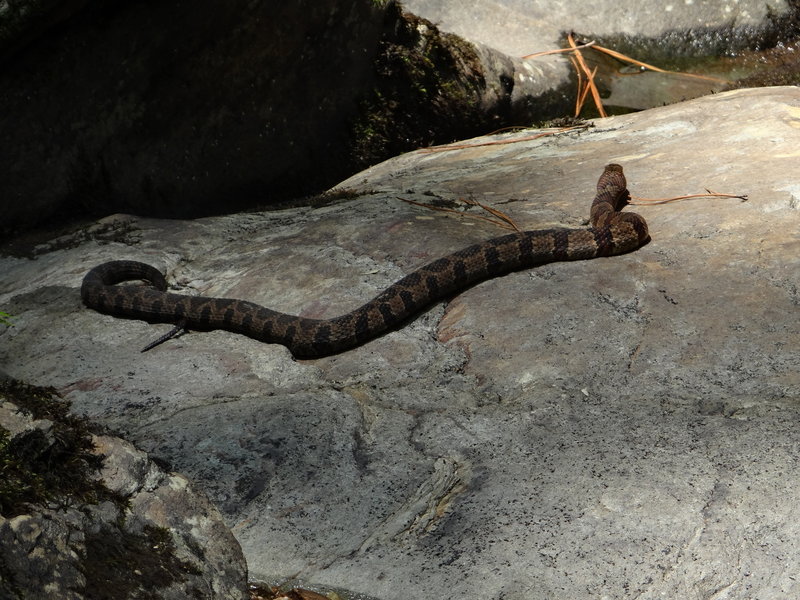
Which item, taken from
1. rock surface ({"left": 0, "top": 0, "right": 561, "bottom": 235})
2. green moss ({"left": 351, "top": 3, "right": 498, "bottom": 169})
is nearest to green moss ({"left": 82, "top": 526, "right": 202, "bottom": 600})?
rock surface ({"left": 0, "top": 0, "right": 561, "bottom": 235})

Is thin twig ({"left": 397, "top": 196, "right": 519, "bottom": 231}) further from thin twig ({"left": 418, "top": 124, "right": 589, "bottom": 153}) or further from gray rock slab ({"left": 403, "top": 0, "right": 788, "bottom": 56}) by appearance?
gray rock slab ({"left": 403, "top": 0, "right": 788, "bottom": 56})

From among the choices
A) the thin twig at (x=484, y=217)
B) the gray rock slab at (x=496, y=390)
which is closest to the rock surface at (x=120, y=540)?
the gray rock slab at (x=496, y=390)

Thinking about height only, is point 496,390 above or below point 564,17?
below

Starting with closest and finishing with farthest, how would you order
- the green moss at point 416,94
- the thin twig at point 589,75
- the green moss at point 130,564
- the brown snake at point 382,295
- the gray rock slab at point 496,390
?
the green moss at point 130,564
the gray rock slab at point 496,390
the brown snake at point 382,295
the green moss at point 416,94
the thin twig at point 589,75

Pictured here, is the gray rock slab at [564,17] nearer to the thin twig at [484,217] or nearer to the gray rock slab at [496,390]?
the gray rock slab at [496,390]

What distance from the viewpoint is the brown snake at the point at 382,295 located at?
16.4 ft

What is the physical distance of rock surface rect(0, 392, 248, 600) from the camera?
8.20 ft

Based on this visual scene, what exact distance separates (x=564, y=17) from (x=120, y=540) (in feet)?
34.1

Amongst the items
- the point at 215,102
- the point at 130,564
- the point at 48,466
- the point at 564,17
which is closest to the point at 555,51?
the point at 564,17

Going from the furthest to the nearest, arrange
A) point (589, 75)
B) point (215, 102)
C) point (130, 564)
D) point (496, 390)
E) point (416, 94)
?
point (589, 75) → point (416, 94) → point (215, 102) → point (496, 390) → point (130, 564)

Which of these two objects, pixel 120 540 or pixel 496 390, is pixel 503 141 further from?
pixel 120 540

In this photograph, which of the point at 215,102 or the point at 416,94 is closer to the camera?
the point at 215,102

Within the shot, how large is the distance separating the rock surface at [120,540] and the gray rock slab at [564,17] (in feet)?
29.4

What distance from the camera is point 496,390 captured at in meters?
4.09
